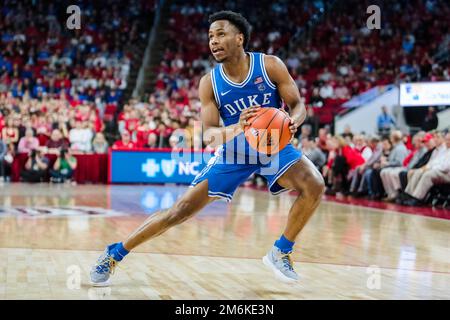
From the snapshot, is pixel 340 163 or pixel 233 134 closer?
pixel 233 134

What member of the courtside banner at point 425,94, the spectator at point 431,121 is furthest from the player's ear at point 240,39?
the courtside banner at point 425,94

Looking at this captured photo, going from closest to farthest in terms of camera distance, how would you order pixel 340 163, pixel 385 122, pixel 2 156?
pixel 340 163
pixel 385 122
pixel 2 156

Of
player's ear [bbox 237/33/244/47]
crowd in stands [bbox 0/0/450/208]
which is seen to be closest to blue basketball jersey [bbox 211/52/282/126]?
player's ear [bbox 237/33/244/47]

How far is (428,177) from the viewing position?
11719 mm

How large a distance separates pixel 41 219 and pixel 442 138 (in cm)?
640

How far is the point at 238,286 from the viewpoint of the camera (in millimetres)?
4941

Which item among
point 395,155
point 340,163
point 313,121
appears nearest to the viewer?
point 395,155

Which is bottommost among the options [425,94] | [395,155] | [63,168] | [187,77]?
[63,168]

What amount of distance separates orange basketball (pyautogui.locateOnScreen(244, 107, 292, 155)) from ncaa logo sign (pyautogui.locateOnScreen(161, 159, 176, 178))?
12582 mm

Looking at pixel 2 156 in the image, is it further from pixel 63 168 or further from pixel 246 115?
pixel 246 115

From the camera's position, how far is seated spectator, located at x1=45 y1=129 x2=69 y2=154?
56.7 feet

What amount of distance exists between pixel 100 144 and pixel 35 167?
160 centimetres

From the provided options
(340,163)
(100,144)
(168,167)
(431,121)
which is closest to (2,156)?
(100,144)

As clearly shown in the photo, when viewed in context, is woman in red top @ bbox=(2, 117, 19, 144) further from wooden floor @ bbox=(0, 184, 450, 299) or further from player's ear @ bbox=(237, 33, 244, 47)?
player's ear @ bbox=(237, 33, 244, 47)
